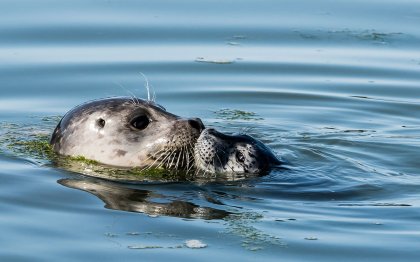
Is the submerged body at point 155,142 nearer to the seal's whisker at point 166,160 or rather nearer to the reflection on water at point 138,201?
the seal's whisker at point 166,160

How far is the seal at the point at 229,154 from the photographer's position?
35.8ft

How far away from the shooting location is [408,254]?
8.74 m

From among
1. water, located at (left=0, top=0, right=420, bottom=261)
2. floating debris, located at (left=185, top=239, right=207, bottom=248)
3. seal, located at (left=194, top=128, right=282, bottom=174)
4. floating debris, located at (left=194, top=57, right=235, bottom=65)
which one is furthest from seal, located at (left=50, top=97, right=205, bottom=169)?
floating debris, located at (left=194, top=57, right=235, bottom=65)

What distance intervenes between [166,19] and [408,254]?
333 inches

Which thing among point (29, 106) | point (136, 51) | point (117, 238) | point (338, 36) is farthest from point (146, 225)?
point (338, 36)

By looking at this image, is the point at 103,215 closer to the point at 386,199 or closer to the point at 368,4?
the point at 386,199

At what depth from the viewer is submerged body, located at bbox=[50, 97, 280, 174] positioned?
10961mm

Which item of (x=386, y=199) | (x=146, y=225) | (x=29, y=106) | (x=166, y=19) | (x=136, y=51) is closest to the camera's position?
(x=146, y=225)

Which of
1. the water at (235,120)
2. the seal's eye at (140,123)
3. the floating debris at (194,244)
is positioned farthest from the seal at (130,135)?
the floating debris at (194,244)

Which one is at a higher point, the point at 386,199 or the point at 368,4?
the point at 368,4

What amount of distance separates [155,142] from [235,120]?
8.04ft

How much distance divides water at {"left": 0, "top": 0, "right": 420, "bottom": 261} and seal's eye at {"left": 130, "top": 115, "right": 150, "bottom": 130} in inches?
26.6

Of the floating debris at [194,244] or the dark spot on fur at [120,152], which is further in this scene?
the dark spot on fur at [120,152]

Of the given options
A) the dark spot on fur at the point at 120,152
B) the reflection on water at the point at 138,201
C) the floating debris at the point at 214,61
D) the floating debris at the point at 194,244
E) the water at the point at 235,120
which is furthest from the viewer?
the floating debris at the point at 214,61
